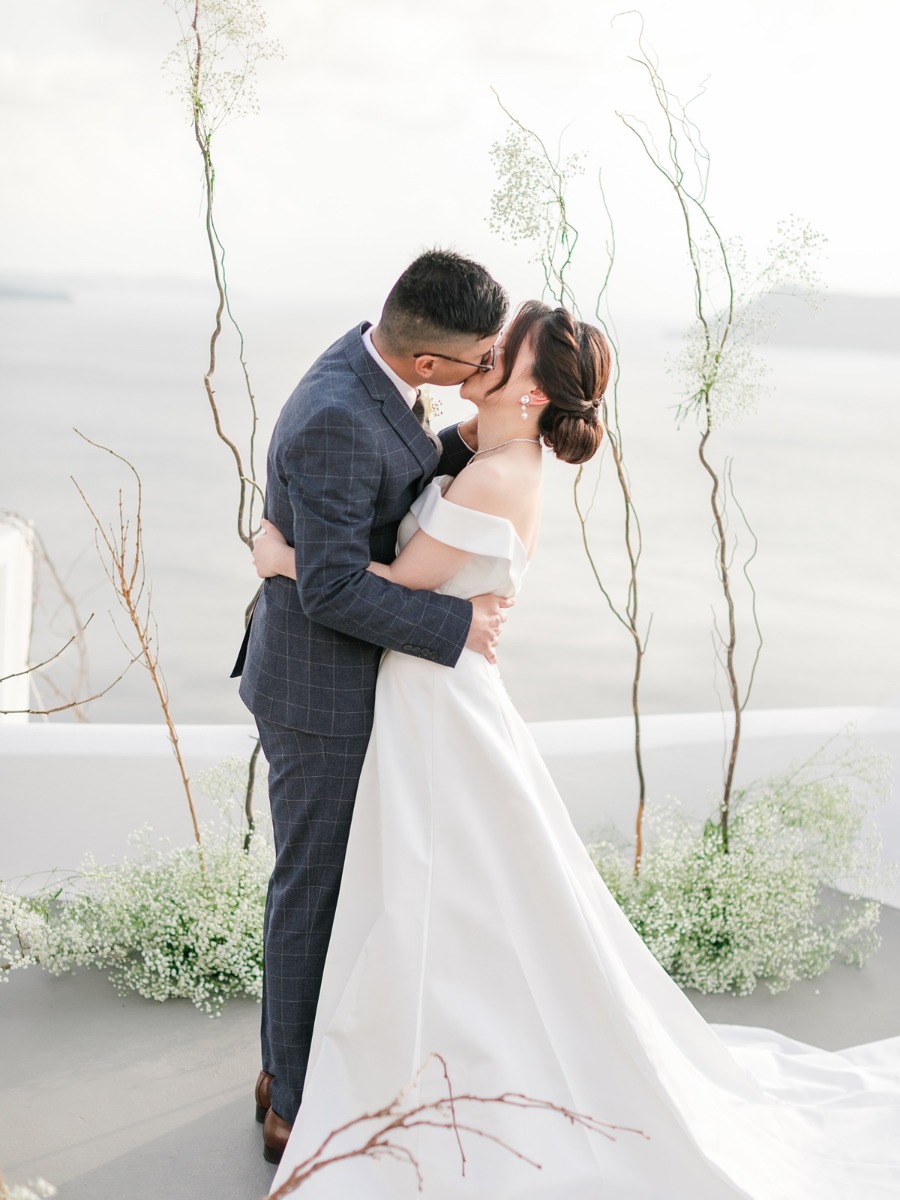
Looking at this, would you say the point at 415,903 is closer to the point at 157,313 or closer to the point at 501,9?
the point at 501,9

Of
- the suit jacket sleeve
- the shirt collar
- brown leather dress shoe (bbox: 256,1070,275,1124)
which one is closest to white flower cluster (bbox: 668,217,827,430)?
the shirt collar

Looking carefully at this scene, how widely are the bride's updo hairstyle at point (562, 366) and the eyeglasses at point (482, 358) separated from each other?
0.09 feet

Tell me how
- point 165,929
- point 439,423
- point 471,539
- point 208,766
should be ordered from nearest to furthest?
point 471,539
point 165,929
point 208,766
point 439,423

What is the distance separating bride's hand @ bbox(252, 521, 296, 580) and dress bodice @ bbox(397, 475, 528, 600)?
0.69 ft

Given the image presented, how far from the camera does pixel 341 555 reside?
6.50ft

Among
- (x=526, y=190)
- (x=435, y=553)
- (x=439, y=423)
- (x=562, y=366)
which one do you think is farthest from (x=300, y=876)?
(x=439, y=423)

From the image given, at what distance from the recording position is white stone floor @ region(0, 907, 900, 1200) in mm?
2305

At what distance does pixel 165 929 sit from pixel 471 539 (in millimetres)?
1529

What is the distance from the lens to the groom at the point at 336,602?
199cm

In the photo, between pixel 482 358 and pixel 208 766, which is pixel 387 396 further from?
pixel 208 766

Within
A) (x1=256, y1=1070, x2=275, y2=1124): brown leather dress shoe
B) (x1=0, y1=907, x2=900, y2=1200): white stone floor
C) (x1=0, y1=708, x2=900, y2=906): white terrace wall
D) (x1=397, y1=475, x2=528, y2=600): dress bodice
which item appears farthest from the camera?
(x1=0, y1=708, x2=900, y2=906): white terrace wall

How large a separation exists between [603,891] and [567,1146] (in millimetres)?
473

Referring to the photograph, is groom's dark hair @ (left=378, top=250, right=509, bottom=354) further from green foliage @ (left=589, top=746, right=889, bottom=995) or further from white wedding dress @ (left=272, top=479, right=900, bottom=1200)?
green foliage @ (left=589, top=746, right=889, bottom=995)

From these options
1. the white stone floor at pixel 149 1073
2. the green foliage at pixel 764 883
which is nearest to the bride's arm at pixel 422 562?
the white stone floor at pixel 149 1073
